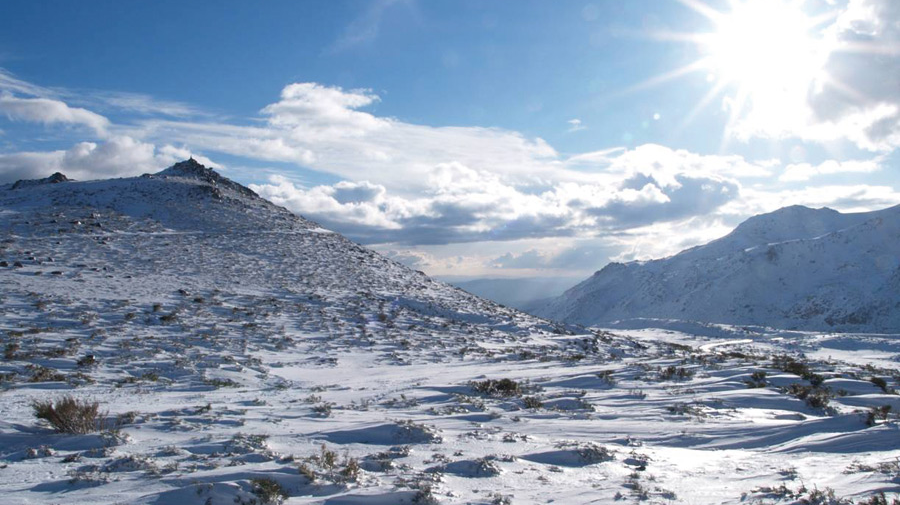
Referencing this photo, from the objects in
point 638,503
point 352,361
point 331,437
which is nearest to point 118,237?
point 352,361

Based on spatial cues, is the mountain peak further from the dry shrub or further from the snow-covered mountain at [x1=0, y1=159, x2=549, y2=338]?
the dry shrub

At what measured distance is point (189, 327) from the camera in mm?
18016

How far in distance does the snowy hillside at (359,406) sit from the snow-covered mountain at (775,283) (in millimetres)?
60929

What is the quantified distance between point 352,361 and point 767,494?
1269cm

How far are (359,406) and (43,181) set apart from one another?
5226cm

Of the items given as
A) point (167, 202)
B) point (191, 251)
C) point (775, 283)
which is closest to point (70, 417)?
point (191, 251)

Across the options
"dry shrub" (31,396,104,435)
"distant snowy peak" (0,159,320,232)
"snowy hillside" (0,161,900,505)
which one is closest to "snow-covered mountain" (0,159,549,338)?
"distant snowy peak" (0,159,320,232)

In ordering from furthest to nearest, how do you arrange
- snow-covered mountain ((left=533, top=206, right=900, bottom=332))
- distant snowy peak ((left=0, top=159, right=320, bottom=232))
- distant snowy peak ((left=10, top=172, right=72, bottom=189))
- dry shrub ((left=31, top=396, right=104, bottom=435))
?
snow-covered mountain ((left=533, top=206, right=900, bottom=332)) → distant snowy peak ((left=10, top=172, right=72, bottom=189)) → distant snowy peak ((left=0, top=159, right=320, bottom=232)) → dry shrub ((left=31, top=396, right=104, bottom=435))

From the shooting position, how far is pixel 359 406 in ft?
33.0

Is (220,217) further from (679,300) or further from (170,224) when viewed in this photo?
(679,300)

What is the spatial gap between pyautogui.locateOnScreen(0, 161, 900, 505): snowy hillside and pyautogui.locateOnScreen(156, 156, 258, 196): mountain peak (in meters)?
25.1

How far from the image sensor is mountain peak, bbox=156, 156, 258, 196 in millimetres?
52500

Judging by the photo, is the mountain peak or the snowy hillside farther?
the mountain peak

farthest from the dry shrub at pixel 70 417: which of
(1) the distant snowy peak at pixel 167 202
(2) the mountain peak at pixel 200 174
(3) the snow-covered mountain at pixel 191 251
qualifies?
(2) the mountain peak at pixel 200 174
